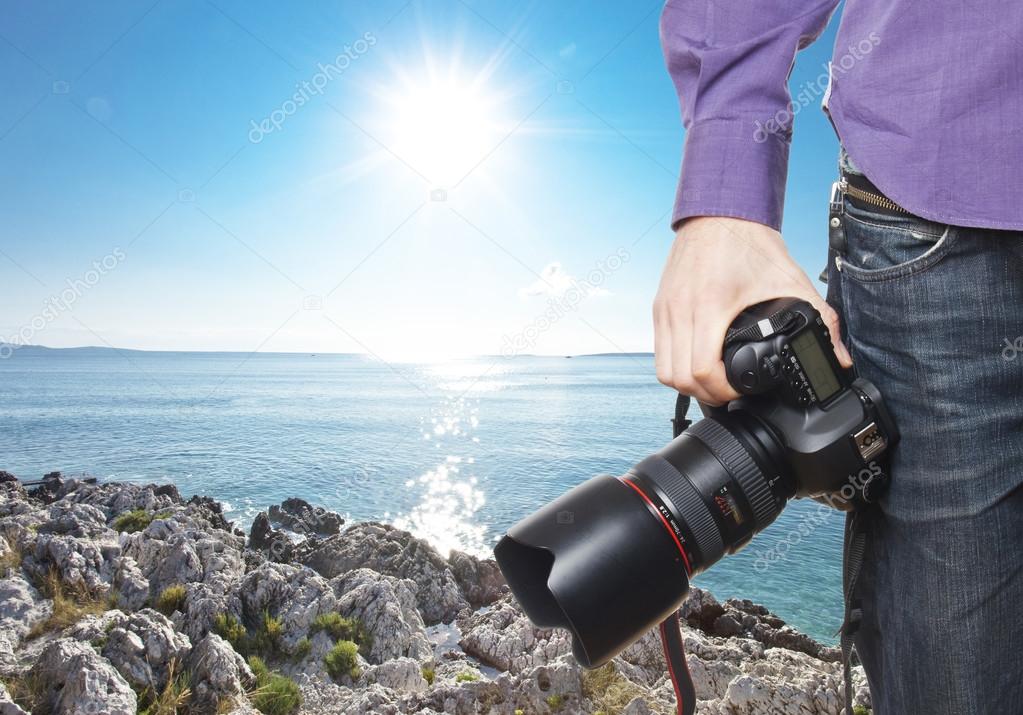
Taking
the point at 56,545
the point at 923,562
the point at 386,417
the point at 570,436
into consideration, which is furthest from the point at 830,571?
the point at 386,417

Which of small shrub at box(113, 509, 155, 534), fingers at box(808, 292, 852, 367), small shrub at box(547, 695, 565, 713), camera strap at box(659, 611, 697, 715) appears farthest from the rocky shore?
fingers at box(808, 292, 852, 367)

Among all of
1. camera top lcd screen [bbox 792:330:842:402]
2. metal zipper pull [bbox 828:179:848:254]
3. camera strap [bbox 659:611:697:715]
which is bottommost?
camera strap [bbox 659:611:697:715]

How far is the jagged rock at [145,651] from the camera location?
10.5 feet

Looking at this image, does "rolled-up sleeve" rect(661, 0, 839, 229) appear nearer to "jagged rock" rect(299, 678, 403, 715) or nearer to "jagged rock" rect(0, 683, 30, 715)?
"jagged rock" rect(299, 678, 403, 715)

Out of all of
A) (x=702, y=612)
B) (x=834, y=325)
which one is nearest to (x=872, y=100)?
(x=834, y=325)

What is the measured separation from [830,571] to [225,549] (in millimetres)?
7484

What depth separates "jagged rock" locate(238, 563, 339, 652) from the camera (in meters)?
4.29

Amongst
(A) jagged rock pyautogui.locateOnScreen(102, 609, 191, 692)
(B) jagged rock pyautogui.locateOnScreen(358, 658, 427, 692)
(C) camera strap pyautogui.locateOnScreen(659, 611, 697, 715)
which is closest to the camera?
(C) camera strap pyautogui.locateOnScreen(659, 611, 697, 715)

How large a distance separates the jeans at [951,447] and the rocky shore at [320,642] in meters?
2.10

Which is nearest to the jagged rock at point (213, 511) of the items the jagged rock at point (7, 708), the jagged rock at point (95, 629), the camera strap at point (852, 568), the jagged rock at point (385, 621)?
the jagged rock at point (385, 621)

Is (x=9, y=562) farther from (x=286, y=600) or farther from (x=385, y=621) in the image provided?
(x=385, y=621)

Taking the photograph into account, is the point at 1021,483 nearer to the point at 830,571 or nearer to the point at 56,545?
the point at 56,545

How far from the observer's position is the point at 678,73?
1006 mm

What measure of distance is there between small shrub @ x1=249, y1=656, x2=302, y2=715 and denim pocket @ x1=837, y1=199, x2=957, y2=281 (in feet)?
11.6
